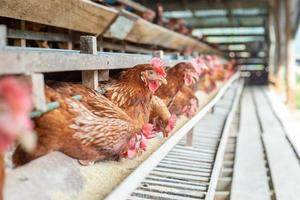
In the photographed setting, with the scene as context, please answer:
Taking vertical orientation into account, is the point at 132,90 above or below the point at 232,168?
above

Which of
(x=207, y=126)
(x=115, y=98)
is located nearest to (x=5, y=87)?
(x=115, y=98)

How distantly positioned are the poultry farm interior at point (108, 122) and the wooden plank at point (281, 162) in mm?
16

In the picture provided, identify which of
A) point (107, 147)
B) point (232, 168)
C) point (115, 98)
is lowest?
point (232, 168)

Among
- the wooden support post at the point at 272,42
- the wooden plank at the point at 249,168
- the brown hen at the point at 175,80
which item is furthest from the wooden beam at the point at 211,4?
the brown hen at the point at 175,80

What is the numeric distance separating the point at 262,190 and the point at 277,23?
27.4ft

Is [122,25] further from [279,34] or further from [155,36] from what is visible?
[279,34]

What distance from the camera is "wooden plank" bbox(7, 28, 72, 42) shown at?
308 cm

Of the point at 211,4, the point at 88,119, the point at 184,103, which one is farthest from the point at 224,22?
the point at 88,119

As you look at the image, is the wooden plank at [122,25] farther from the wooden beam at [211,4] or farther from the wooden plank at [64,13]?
the wooden beam at [211,4]

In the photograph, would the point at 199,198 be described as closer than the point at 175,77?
Yes

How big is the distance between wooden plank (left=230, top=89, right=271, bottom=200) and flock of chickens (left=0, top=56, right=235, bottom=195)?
88cm

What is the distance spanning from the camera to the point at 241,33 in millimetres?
14938

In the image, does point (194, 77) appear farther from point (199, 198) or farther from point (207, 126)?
point (207, 126)

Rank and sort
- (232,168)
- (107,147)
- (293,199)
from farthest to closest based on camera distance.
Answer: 1. (232,168)
2. (293,199)
3. (107,147)
